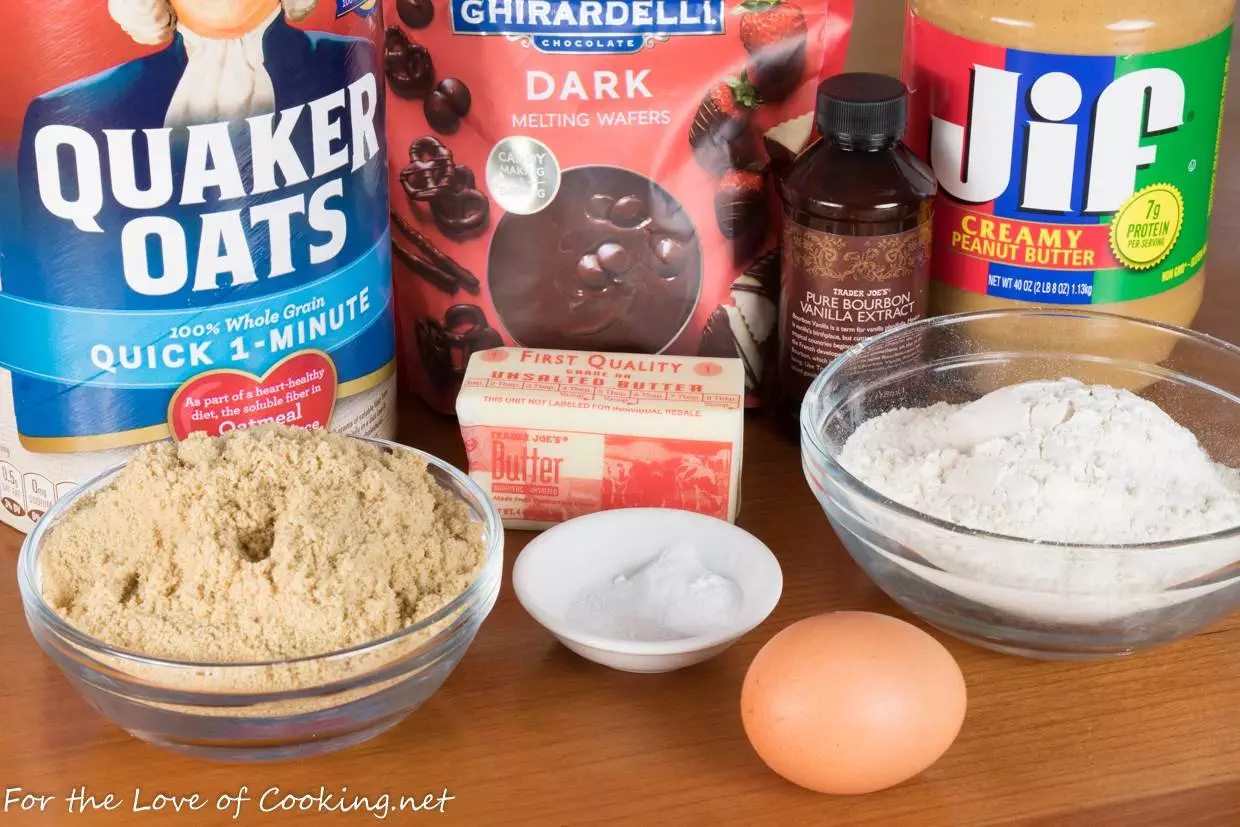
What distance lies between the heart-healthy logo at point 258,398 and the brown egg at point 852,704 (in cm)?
30

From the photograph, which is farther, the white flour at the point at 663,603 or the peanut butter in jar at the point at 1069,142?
the peanut butter in jar at the point at 1069,142

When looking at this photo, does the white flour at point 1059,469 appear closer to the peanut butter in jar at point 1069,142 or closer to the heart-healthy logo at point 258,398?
the peanut butter in jar at point 1069,142

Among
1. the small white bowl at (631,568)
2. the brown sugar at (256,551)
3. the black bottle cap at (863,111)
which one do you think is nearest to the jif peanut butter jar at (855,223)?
the black bottle cap at (863,111)

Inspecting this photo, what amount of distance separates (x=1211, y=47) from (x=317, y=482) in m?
0.59

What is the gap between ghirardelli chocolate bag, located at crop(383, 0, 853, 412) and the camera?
965 millimetres

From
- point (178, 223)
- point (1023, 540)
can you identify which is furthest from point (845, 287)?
point (178, 223)

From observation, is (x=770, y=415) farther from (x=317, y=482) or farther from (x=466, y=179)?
(x=317, y=482)

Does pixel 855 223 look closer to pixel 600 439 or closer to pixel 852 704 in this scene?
pixel 600 439

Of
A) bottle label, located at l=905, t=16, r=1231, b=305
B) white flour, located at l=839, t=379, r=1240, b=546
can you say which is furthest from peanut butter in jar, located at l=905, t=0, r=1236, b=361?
white flour, located at l=839, t=379, r=1240, b=546

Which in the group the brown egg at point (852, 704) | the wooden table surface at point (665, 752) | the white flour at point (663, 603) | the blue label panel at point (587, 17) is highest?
the blue label panel at point (587, 17)

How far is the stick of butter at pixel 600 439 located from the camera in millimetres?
913

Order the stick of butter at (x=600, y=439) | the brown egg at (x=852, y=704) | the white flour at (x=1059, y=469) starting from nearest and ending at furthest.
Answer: the brown egg at (x=852, y=704), the white flour at (x=1059, y=469), the stick of butter at (x=600, y=439)

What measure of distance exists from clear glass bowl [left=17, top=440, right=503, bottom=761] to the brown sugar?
12mm

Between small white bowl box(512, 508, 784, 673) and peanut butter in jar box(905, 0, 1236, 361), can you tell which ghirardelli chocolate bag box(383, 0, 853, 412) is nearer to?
peanut butter in jar box(905, 0, 1236, 361)
